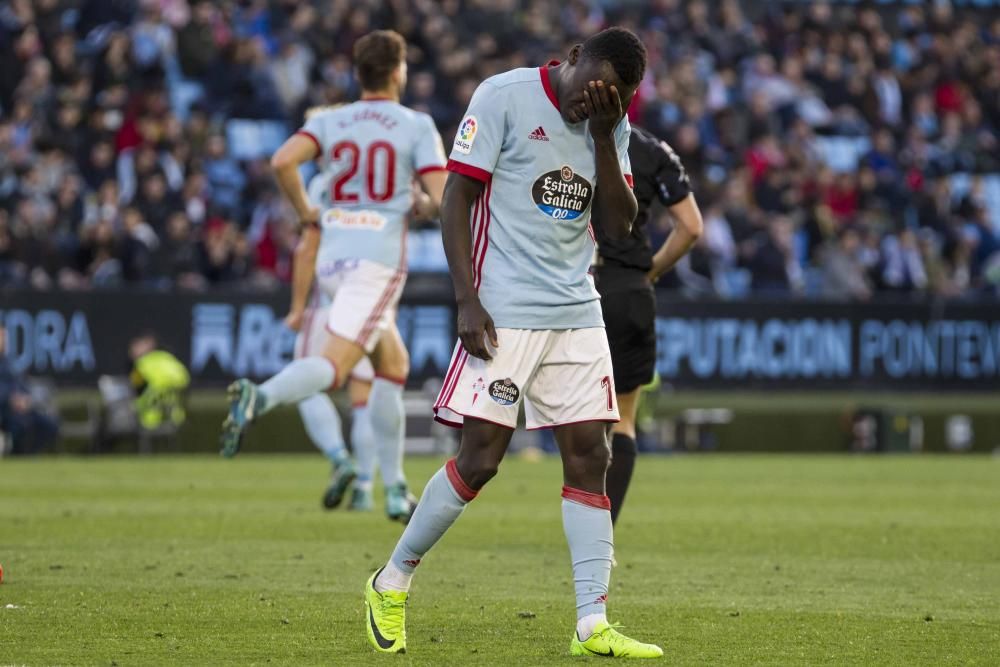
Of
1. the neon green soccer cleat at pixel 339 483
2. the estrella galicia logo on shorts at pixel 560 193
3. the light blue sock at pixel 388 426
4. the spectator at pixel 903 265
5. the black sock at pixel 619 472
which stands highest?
the estrella galicia logo on shorts at pixel 560 193

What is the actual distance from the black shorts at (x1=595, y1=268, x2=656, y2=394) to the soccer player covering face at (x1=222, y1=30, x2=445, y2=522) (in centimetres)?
178

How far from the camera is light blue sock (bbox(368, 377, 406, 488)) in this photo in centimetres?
1083

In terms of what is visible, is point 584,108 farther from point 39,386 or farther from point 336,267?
point 39,386

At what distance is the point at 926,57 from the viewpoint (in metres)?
29.8

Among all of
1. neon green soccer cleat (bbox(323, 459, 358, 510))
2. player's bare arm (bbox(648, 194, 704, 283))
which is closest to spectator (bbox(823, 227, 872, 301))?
neon green soccer cleat (bbox(323, 459, 358, 510))

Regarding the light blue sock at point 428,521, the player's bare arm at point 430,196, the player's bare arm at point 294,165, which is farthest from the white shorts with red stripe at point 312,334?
the light blue sock at point 428,521

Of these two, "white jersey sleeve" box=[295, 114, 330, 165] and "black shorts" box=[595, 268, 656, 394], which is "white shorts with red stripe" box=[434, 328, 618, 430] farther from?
"white jersey sleeve" box=[295, 114, 330, 165]

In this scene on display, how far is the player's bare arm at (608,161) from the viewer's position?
5.74m

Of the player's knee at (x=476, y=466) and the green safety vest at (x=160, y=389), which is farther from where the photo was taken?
the green safety vest at (x=160, y=389)

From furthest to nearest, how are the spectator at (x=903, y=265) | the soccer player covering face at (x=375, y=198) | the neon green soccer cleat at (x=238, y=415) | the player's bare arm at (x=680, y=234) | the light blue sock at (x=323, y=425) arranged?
the spectator at (x=903, y=265), the light blue sock at (x=323, y=425), the soccer player covering face at (x=375, y=198), the neon green soccer cleat at (x=238, y=415), the player's bare arm at (x=680, y=234)

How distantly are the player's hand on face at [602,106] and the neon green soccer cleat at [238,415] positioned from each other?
3916 mm

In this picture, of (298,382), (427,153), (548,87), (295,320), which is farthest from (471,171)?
(295,320)

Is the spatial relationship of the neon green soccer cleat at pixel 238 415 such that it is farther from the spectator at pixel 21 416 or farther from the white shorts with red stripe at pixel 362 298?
the spectator at pixel 21 416

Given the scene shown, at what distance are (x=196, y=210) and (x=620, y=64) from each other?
15.9 m
